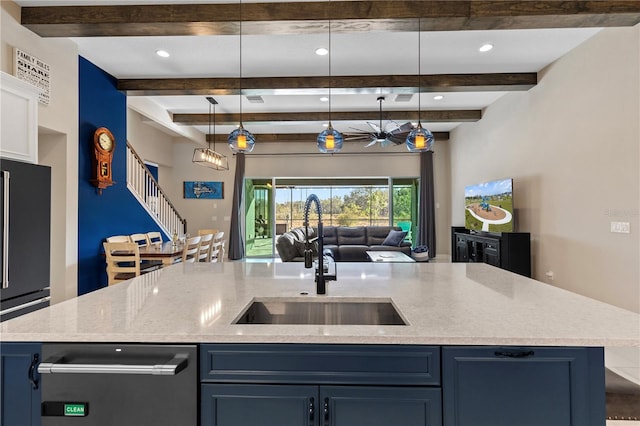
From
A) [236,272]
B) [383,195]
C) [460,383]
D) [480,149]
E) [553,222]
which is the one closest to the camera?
[460,383]

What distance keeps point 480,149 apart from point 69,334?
721cm

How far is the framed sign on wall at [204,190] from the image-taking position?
887 cm

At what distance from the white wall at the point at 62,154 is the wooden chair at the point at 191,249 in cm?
124

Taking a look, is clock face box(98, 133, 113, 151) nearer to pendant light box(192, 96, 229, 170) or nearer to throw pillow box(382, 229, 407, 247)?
pendant light box(192, 96, 229, 170)

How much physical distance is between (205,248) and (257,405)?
4.31 metres

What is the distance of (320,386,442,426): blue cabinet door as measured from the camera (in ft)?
3.71

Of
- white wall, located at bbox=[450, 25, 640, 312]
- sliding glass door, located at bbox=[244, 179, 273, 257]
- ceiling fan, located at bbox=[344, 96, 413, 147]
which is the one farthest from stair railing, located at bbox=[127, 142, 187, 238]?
white wall, located at bbox=[450, 25, 640, 312]

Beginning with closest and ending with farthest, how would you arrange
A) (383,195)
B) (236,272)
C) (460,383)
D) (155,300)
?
(460,383) < (155,300) < (236,272) < (383,195)

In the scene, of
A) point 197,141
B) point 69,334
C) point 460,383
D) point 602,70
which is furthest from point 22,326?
point 197,141

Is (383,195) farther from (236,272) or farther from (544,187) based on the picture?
(236,272)

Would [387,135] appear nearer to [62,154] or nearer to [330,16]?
[330,16]

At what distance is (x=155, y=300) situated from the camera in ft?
5.07

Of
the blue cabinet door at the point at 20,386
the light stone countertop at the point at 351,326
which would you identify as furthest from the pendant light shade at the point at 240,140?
the blue cabinet door at the point at 20,386

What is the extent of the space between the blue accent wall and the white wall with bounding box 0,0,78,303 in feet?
0.48
